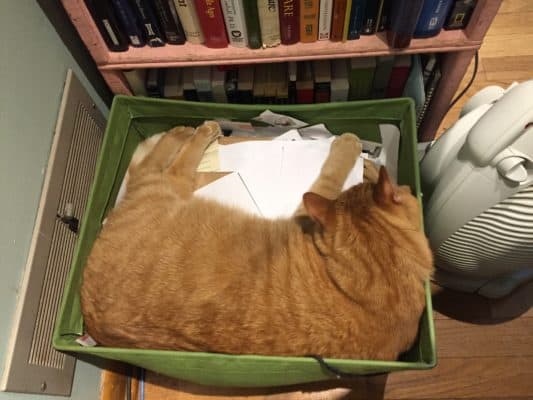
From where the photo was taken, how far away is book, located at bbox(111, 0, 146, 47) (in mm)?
1000

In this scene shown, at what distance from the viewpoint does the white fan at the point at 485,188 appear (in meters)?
0.84

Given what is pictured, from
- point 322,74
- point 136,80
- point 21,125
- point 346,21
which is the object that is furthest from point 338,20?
point 21,125

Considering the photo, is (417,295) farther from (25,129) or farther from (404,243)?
Result: (25,129)

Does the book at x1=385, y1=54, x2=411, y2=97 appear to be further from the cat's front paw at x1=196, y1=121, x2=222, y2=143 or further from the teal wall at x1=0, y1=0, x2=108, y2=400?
the teal wall at x1=0, y1=0, x2=108, y2=400

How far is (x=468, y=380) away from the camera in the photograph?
1299 mm

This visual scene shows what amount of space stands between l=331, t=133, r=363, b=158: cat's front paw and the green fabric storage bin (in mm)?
30

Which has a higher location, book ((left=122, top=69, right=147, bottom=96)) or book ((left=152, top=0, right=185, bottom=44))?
book ((left=152, top=0, right=185, bottom=44))

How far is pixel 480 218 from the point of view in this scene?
3.19 ft

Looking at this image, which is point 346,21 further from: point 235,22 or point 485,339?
point 485,339

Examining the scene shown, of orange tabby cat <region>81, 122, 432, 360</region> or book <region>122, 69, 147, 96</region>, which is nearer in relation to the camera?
orange tabby cat <region>81, 122, 432, 360</region>

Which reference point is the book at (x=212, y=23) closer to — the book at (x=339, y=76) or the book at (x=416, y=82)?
the book at (x=339, y=76)

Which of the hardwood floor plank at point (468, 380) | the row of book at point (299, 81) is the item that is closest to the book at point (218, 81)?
the row of book at point (299, 81)

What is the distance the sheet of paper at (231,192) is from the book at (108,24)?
0.40 m

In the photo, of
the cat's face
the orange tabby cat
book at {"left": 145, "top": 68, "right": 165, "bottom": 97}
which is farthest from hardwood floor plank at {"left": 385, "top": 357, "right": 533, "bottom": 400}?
book at {"left": 145, "top": 68, "right": 165, "bottom": 97}
